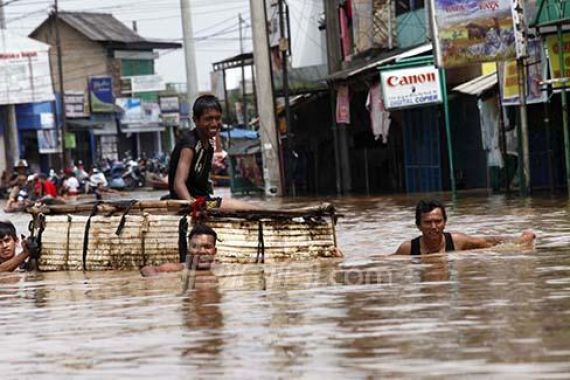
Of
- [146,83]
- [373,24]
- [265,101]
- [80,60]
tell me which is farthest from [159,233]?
[80,60]

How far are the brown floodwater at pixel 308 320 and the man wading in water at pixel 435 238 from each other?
18 centimetres

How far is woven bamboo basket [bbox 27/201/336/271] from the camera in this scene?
11.3 meters

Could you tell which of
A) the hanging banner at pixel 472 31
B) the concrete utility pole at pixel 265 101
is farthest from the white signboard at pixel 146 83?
the hanging banner at pixel 472 31

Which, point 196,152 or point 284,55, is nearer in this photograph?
point 196,152

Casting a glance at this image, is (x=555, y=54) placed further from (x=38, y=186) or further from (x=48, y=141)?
(x=48, y=141)

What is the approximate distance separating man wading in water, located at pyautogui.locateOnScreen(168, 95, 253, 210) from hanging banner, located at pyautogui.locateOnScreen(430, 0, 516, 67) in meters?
11.0

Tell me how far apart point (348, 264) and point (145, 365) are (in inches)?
212

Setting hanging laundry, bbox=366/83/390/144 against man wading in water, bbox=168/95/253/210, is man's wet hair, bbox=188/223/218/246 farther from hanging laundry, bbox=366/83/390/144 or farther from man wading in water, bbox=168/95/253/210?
hanging laundry, bbox=366/83/390/144

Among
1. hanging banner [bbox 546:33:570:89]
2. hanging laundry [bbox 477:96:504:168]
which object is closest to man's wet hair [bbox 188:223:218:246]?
hanging banner [bbox 546:33:570:89]

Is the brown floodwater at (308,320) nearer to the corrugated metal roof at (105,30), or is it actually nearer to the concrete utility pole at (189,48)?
the concrete utility pole at (189,48)

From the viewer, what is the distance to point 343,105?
1229 inches

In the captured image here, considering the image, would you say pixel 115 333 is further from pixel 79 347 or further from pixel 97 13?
pixel 97 13

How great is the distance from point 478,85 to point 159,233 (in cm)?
1475

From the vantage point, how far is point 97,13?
74500 mm
